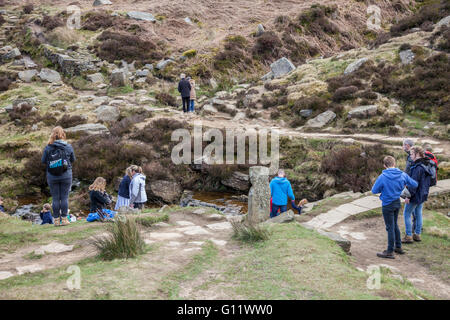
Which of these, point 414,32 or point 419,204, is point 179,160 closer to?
point 419,204

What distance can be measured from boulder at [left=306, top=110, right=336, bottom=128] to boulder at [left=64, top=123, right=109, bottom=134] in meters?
10.9

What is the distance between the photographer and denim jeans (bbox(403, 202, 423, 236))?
24.7 feet

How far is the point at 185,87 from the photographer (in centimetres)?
2023

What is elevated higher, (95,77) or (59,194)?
(95,77)

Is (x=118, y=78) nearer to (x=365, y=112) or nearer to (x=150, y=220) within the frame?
(x=365, y=112)

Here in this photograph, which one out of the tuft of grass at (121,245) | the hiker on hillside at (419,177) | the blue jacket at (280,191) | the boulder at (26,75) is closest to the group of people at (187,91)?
the blue jacket at (280,191)

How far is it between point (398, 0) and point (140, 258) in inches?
1600

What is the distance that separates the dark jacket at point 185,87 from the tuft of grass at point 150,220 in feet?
41.3

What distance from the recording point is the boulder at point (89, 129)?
63.2ft

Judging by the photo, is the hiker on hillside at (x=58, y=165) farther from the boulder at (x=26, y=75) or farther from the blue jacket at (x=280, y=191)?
the boulder at (x=26, y=75)

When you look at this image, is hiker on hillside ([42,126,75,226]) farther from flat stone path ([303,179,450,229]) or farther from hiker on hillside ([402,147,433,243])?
hiker on hillside ([402,147,433,243])

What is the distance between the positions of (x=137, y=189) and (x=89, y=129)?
11220 millimetres

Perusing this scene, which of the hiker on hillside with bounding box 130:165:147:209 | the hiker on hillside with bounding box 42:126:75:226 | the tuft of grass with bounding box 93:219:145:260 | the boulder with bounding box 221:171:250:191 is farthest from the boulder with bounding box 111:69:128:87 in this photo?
the tuft of grass with bounding box 93:219:145:260

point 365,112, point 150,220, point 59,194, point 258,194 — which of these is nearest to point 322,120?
point 365,112
